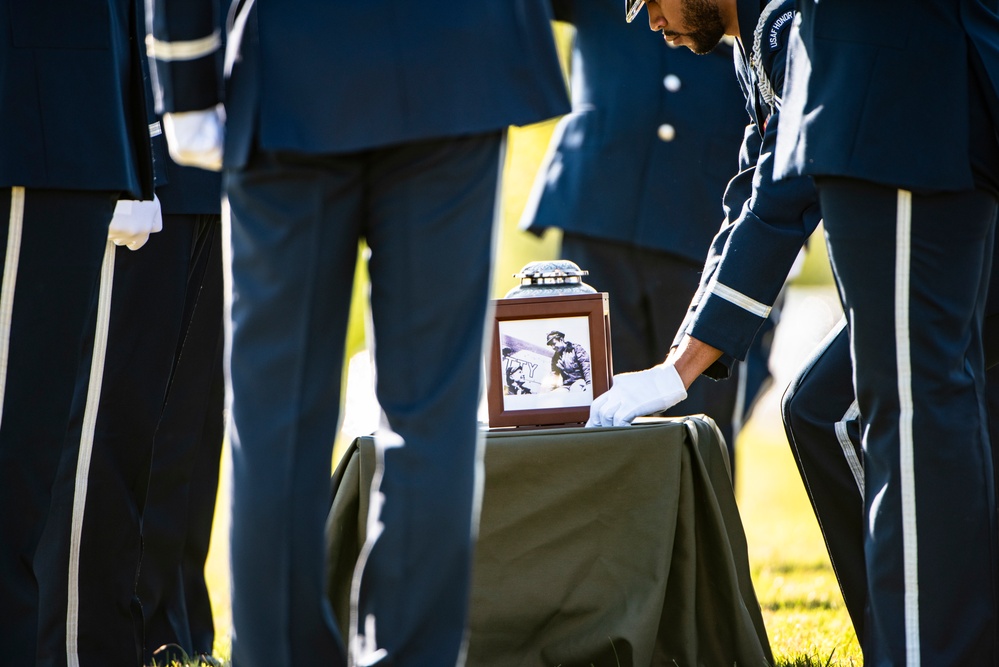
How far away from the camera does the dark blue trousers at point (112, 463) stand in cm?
229

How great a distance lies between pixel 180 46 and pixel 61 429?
719 millimetres

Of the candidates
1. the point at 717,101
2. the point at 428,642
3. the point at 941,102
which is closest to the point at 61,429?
the point at 428,642

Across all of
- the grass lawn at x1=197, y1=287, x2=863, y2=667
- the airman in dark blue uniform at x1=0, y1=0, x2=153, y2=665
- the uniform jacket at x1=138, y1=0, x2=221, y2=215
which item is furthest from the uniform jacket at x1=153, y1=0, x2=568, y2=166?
the uniform jacket at x1=138, y1=0, x2=221, y2=215

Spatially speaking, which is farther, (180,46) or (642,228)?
(642,228)

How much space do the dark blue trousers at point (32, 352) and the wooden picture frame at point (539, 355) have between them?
0.75 meters

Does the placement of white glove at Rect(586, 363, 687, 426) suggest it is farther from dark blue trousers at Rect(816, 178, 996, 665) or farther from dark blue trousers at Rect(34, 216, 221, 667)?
dark blue trousers at Rect(34, 216, 221, 667)

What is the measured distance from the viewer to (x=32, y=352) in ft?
6.09

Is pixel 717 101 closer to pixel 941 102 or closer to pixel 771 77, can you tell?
pixel 771 77

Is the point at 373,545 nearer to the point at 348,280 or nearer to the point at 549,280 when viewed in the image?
the point at 348,280

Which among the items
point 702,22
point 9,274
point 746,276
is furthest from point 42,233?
point 702,22

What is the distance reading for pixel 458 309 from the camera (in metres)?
1.48

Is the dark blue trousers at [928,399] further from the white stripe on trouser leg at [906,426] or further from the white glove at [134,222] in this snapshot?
the white glove at [134,222]

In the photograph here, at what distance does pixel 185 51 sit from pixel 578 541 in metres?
1.13

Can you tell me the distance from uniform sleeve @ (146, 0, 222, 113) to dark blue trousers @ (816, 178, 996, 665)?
2.89 feet
